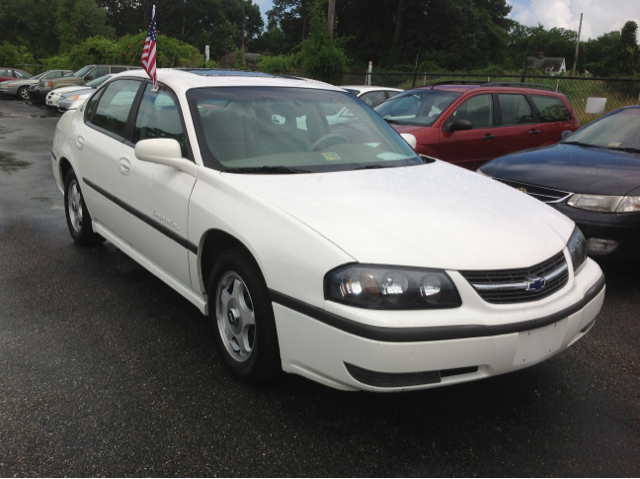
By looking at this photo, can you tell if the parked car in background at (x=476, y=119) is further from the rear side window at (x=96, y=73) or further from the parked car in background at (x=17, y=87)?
the parked car in background at (x=17, y=87)

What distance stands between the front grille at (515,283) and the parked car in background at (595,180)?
6.68 ft

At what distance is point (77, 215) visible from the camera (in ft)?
16.8

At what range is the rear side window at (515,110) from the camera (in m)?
8.02

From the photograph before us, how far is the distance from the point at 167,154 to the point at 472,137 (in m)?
5.28

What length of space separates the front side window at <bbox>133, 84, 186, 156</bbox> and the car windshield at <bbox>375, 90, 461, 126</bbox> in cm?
434

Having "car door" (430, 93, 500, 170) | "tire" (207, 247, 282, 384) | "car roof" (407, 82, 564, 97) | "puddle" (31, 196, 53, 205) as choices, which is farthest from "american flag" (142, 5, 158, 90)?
"car roof" (407, 82, 564, 97)

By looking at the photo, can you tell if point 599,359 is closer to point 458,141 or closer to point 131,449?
point 131,449

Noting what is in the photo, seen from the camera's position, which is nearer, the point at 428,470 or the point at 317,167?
the point at 428,470

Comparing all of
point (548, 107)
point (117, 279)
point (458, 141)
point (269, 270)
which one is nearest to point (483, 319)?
point (269, 270)

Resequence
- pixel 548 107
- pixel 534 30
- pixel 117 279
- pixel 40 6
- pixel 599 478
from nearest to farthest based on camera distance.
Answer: pixel 599 478, pixel 117 279, pixel 548 107, pixel 40 6, pixel 534 30

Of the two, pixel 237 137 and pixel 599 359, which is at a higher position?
pixel 237 137

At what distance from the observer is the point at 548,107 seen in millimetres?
8570

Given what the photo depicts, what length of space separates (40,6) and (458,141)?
54.1m

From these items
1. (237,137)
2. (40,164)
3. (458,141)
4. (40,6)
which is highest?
(40,6)
